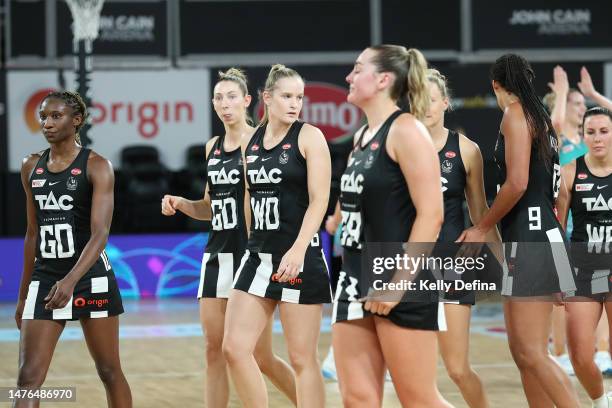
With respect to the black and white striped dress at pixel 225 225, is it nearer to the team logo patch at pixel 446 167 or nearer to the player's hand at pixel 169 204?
the player's hand at pixel 169 204

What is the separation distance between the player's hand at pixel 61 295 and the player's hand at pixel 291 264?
100cm

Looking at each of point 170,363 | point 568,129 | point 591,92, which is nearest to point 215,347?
point 170,363

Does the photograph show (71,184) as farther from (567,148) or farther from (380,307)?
(567,148)

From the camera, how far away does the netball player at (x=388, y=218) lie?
4.24m

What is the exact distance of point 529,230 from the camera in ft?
17.5

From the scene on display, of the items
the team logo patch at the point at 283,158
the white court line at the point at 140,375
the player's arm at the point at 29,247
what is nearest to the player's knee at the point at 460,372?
the team logo patch at the point at 283,158

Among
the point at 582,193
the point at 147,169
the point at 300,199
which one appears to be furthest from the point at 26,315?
the point at 147,169

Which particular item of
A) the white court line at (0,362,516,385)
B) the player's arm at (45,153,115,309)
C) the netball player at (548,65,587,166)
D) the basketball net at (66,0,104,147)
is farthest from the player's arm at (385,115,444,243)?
the basketball net at (66,0,104,147)

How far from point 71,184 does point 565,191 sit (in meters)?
2.84

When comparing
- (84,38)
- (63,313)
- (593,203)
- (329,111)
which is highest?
(84,38)

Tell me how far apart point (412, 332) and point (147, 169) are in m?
12.0

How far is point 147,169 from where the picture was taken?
627 inches

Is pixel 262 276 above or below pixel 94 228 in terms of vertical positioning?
below

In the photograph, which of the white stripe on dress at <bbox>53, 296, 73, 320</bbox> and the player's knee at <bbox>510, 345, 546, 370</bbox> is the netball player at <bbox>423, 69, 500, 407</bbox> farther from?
the white stripe on dress at <bbox>53, 296, 73, 320</bbox>
